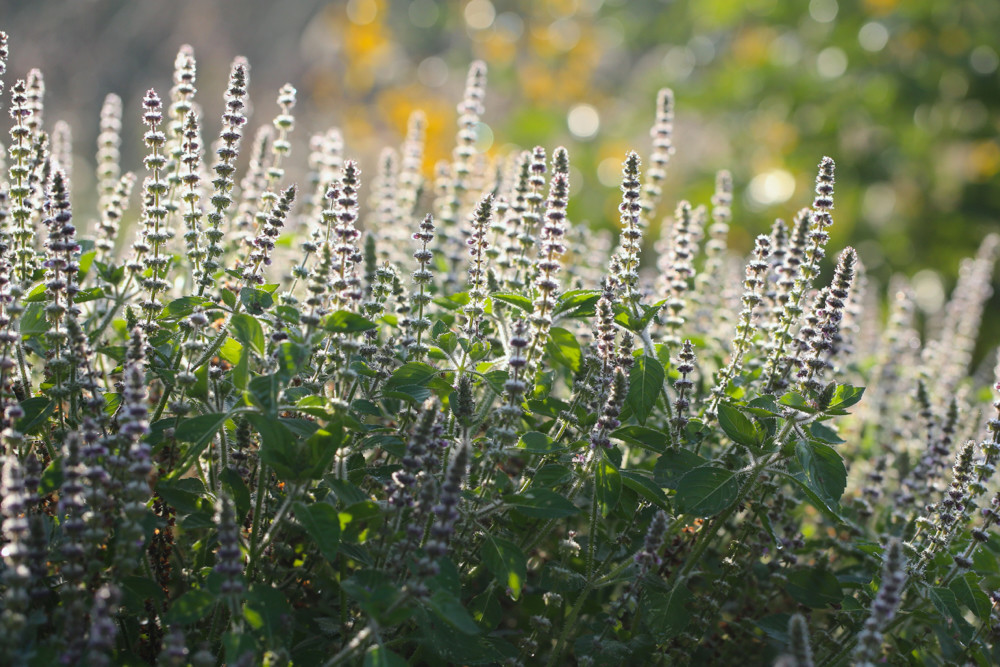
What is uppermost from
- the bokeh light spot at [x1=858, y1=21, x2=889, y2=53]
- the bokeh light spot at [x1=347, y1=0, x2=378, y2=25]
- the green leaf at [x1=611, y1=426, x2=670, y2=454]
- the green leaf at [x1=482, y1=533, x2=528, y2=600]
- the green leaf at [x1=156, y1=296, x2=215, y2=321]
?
the bokeh light spot at [x1=347, y1=0, x2=378, y2=25]

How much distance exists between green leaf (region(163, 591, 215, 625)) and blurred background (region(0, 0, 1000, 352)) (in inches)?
343

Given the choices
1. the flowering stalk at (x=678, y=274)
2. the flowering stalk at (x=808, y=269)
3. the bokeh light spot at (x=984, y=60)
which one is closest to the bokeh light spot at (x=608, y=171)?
the bokeh light spot at (x=984, y=60)

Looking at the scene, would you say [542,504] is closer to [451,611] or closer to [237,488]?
[451,611]

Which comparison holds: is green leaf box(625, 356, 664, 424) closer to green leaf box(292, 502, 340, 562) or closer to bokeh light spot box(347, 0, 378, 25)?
green leaf box(292, 502, 340, 562)

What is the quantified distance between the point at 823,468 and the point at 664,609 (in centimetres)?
67

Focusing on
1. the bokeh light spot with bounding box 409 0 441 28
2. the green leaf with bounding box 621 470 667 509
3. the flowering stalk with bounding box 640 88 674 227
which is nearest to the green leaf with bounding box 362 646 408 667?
the green leaf with bounding box 621 470 667 509

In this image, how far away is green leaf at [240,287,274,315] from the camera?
248 centimetres

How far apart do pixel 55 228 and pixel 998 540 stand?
3516mm

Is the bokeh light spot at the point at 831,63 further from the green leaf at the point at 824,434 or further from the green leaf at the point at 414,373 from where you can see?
the green leaf at the point at 414,373

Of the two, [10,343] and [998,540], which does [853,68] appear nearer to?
[998,540]

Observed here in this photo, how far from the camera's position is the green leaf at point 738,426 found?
270cm

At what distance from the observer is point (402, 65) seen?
1702 centimetres

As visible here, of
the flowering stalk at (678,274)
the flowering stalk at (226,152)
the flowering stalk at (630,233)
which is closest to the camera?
the flowering stalk at (226,152)

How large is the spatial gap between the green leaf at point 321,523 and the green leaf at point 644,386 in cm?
99
